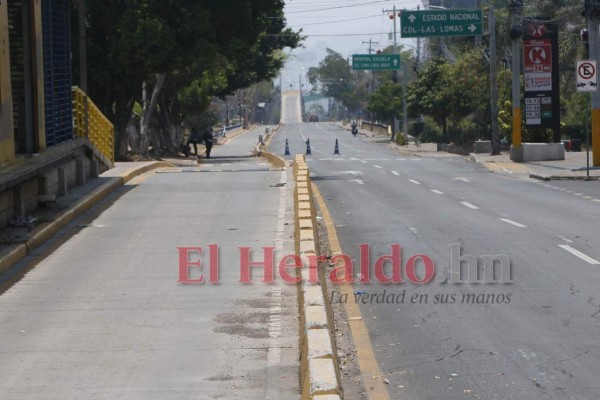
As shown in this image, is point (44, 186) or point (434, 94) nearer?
point (44, 186)

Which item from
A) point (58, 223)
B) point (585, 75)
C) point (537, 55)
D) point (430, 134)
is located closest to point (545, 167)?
point (537, 55)

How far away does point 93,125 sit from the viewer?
80.6ft

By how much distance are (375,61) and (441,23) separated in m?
30.5

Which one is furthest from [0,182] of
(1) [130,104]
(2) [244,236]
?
(1) [130,104]

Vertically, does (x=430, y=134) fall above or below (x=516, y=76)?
below

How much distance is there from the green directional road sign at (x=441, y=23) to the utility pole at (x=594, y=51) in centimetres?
1239

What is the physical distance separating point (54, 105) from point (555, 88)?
86.0ft

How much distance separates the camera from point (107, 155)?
26609mm

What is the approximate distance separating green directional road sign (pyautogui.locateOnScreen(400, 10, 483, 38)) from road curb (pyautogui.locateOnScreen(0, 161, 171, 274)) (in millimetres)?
Result: 24598

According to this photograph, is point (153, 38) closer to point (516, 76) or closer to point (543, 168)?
point (543, 168)

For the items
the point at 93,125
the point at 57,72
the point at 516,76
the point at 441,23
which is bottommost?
the point at 93,125

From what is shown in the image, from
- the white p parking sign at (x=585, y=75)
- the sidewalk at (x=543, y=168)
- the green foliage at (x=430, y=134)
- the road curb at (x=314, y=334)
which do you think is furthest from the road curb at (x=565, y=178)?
the green foliage at (x=430, y=134)

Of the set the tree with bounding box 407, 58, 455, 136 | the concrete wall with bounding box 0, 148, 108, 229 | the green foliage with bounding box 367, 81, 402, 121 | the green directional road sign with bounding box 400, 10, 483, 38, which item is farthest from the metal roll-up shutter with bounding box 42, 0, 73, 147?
the green foliage with bounding box 367, 81, 402, 121

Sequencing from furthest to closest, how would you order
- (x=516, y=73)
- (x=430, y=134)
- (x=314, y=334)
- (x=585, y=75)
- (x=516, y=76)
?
(x=430, y=134) → (x=516, y=76) → (x=516, y=73) → (x=585, y=75) → (x=314, y=334)
